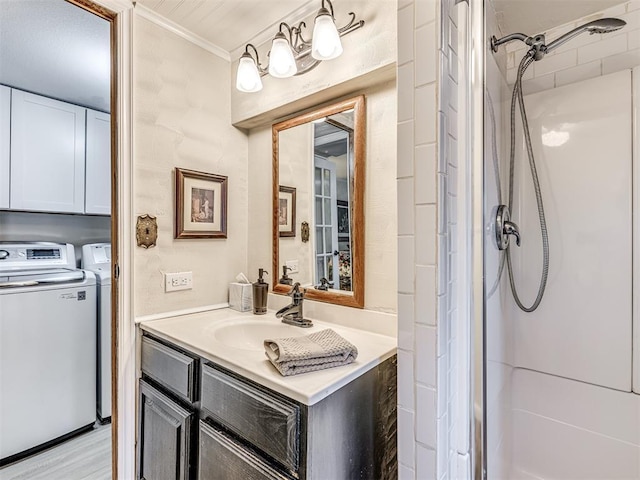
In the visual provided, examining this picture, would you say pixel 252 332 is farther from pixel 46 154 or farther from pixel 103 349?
pixel 46 154

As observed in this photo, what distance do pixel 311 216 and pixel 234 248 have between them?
544mm

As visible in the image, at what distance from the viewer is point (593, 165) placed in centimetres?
140

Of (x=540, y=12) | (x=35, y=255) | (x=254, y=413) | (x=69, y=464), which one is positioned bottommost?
(x=69, y=464)

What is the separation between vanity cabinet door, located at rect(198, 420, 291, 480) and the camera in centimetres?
94

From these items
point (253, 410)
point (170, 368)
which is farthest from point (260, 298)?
point (253, 410)

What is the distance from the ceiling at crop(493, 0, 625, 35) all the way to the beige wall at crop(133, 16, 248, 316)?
53.5 inches

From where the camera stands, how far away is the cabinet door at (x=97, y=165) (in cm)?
230

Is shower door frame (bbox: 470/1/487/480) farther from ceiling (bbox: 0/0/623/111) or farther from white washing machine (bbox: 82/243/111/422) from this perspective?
white washing machine (bbox: 82/243/111/422)

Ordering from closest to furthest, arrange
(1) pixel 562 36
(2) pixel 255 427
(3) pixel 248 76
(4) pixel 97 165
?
(2) pixel 255 427, (1) pixel 562 36, (3) pixel 248 76, (4) pixel 97 165

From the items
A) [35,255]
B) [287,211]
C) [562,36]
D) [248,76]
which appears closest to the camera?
[562,36]

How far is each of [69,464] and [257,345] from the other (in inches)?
52.9

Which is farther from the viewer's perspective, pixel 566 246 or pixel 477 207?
pixel 566 246

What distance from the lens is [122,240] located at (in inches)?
57.4

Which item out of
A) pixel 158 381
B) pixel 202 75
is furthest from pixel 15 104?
pixel 158 381
